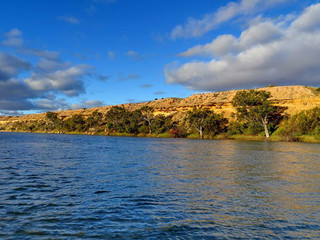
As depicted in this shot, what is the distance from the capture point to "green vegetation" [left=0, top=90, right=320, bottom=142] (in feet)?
248

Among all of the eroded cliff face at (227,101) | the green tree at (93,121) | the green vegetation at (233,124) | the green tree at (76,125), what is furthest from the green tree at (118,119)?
the green tree at (76,125)

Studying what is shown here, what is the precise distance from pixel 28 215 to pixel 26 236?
1971 mm

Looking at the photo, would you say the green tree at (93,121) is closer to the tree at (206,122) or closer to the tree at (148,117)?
the tree at (148,117)

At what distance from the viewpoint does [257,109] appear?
82188mm

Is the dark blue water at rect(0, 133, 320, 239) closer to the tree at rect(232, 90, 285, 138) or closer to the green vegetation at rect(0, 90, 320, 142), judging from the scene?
the green vegetation at rect(0, 90, 320, 142)

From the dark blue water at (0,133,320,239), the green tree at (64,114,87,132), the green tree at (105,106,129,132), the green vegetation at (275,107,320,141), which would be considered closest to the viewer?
the dark blue water at (0,133,320,239)

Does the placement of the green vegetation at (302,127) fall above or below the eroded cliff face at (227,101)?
below

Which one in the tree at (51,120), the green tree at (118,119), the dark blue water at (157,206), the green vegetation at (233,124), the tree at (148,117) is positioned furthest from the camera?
the tree at (51,120)

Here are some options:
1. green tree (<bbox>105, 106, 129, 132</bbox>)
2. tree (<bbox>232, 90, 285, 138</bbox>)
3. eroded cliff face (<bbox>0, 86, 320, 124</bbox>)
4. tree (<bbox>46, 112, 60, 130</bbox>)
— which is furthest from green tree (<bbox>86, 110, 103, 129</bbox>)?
tree (<bbox>232, 90, 285, 138</bbox>)

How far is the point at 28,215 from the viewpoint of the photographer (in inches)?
376

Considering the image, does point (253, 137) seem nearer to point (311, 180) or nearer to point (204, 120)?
point (204, 120)

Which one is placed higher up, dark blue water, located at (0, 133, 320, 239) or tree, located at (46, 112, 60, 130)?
tree, located at (46, 112, 60, 130)

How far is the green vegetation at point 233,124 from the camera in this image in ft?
248

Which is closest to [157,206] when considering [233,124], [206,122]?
[233,124]
